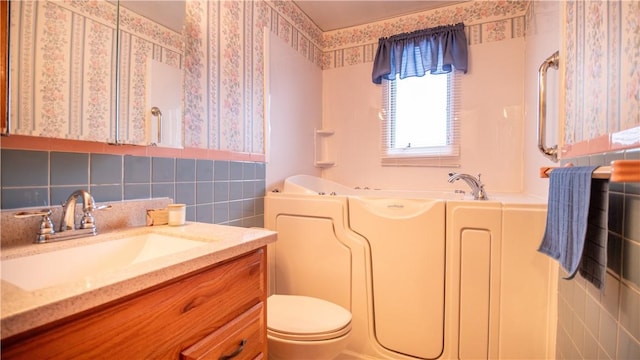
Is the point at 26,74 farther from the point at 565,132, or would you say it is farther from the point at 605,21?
the point at 565,132

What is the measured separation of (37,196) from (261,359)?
90cm

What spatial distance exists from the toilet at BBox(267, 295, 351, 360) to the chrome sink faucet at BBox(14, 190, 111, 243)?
806 mm

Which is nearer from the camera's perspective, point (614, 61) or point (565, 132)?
point (614, 61)

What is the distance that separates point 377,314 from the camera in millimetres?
1681

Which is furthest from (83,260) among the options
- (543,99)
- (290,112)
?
(543,99)

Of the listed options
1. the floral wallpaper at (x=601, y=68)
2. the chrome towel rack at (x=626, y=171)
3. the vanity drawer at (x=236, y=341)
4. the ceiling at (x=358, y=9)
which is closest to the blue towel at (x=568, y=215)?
the floral wallpaper at (x=601, y=68)

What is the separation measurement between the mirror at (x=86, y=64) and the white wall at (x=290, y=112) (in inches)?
34.1

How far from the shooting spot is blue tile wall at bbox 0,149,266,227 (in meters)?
0.88

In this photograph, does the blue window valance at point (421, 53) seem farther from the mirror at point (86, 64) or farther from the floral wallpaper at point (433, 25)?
the mirror at point (86, 64)

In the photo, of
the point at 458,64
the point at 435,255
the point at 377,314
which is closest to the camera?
the point at 435,255

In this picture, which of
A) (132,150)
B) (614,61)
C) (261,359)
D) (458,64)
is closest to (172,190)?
(132,150)

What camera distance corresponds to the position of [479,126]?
239cm

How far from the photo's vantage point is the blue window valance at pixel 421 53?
7.70ft

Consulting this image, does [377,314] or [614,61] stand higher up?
[614,61]
